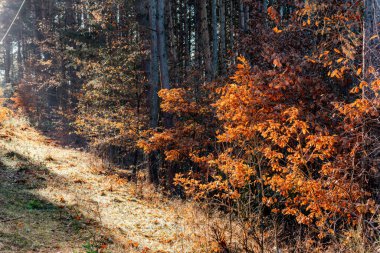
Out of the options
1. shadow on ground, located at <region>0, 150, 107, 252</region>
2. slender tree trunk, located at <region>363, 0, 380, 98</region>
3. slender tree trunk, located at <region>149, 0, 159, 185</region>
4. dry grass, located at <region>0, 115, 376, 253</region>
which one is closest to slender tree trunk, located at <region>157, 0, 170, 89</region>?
slender tree trunk, located at <region>149, 0, 159, 185</region>

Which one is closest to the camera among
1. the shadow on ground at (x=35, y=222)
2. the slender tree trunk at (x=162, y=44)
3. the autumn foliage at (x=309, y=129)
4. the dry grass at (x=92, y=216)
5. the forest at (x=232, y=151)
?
the shadow on ground at (x=35, y=222)

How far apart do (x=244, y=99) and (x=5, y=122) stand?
470 inches

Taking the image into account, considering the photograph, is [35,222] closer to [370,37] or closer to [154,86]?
[370,37]

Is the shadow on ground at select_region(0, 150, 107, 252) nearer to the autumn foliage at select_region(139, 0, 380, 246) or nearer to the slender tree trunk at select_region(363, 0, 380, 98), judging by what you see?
the autumn foliage at select_region(139, 0, 380, 246)

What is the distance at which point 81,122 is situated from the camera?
12352 millimetres

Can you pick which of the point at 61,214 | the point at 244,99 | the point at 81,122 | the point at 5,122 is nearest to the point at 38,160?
the point at 81,122

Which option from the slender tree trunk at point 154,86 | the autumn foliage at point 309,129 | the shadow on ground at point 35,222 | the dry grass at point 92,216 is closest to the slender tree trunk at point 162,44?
the slender tree trunk at point 154,86

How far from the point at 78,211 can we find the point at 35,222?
1140 mm

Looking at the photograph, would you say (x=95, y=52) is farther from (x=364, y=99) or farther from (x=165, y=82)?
(x=364, y=99)

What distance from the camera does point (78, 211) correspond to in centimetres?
737

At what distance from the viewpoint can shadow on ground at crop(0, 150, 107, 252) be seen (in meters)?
5.39

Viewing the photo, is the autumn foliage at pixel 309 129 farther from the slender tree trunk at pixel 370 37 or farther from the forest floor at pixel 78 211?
the forest floor at pixel 78 211

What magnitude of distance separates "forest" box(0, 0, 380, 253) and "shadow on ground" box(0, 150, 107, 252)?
0.12ft

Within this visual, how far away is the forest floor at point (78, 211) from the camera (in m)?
5.83
